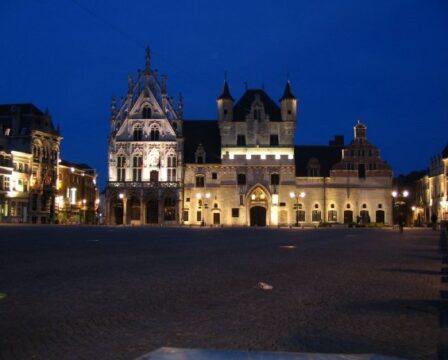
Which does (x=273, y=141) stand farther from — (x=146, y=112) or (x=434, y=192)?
(x=434, y=192)

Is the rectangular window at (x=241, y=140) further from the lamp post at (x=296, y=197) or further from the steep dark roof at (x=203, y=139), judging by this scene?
the lamp post at (x=296, y=197)

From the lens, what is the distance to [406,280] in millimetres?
13422

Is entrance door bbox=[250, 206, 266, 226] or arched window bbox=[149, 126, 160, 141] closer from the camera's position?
arched window bbox=[149, 126, 160, 141]

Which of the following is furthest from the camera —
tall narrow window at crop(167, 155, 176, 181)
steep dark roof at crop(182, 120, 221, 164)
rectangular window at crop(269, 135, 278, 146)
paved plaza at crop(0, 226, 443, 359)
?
steep dark roof at crop(182, 120, 221, 164)

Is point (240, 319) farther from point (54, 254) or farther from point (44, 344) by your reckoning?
point (54, 254)

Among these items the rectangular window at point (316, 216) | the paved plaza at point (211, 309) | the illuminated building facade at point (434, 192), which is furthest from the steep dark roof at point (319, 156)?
the paved plaza at point (211, 309)

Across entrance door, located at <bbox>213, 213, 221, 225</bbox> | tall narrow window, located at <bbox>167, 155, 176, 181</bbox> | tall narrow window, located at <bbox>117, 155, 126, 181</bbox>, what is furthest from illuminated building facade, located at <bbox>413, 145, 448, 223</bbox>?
tall narrow window, located at <bbox>117, 155, 126, 181</bbox>

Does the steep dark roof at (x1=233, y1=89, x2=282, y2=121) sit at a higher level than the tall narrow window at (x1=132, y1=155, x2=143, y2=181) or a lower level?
higher

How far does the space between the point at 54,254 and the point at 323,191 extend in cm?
6408

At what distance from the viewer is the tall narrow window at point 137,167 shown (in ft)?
259

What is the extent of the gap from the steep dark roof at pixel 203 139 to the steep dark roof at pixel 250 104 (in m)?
4.72

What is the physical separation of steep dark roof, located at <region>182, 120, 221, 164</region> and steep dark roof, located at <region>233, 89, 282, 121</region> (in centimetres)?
472

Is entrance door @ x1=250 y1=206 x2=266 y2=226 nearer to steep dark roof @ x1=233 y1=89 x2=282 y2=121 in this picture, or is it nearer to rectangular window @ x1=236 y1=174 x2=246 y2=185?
rectangular window @ x1=236 y1=174 x2=246 y2=185

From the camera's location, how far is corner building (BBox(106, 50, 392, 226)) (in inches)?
3110
